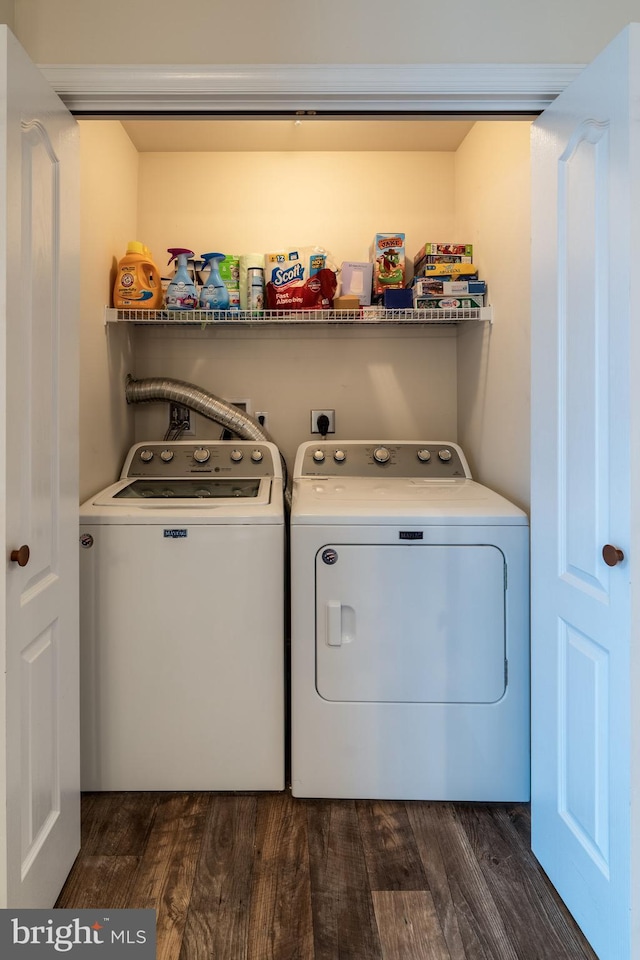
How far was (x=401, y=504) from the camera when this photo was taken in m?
1.89

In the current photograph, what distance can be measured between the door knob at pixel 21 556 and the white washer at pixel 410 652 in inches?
31.5

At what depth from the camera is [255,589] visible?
1864 mm

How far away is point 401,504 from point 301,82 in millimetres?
1135

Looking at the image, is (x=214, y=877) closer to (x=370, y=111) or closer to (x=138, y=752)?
(x=138, y=752)

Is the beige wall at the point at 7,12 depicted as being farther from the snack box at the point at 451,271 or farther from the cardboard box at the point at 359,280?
the snack box at the point at 451,271

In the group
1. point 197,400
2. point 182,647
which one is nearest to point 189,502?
point 182,647

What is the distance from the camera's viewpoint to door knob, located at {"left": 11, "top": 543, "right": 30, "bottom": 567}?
1167mm

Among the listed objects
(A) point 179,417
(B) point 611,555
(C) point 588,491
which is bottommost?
(B) point 611,555

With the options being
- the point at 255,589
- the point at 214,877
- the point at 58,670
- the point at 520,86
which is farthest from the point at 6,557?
the point at 520,86

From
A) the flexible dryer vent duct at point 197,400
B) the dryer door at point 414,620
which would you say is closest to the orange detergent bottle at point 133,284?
the flexible dryer vent duct at point 197,400

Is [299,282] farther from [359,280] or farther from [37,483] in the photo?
[37,483]

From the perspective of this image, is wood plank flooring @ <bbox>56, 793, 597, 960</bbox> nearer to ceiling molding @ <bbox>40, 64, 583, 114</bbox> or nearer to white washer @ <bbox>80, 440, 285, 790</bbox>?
white washer @ <bbox>80, 440, 285, 790</bbox>

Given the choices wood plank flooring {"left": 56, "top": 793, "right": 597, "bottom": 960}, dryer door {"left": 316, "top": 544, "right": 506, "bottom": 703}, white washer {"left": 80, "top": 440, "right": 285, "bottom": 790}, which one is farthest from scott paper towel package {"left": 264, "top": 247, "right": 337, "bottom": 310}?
wood plank flooring {"left": 56, "top": 793, "right": 597, "bottom": 960}

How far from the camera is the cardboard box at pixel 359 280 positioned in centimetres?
254
